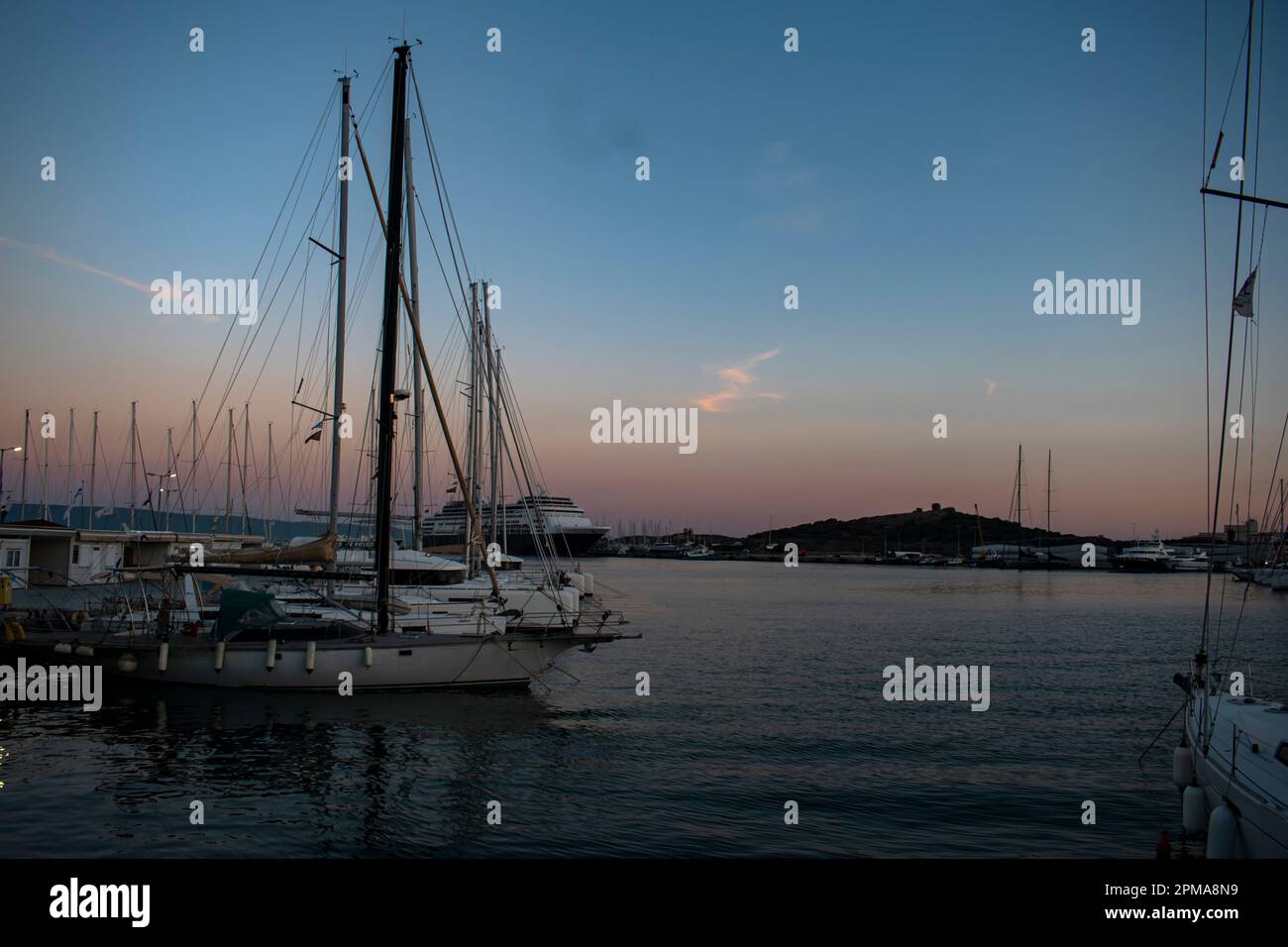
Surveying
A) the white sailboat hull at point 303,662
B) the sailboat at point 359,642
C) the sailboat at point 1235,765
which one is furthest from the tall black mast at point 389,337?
the sailboat at point 1235,765

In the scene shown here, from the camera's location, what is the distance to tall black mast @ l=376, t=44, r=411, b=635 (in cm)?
2361

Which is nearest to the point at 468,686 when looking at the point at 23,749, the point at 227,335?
the point at 23,749

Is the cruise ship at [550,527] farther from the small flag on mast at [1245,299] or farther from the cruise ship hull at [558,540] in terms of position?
the small flag on mast at [1245,299]

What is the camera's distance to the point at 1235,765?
40.0 ft

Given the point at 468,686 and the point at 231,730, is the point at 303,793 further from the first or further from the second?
the point at 468,686

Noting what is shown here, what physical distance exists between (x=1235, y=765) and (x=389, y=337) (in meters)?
21.5

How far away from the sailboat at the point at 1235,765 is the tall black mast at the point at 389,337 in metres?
19.1

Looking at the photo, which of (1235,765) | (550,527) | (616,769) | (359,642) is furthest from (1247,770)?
(550,527)

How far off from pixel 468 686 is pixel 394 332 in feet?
33.9

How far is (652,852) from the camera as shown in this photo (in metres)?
13.3

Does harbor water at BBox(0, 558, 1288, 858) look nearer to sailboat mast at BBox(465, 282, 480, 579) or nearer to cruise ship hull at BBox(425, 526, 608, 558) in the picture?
sailboat mast at BBox(465, 282, 480, 579)

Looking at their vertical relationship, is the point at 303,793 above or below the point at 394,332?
below
